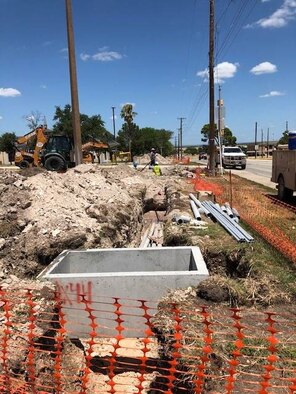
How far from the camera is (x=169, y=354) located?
14.5ft

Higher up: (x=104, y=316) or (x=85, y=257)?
(x=85, y=257)

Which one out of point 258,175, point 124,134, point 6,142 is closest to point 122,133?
point 124,134

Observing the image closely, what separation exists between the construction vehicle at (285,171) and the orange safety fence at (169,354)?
27.9 feet

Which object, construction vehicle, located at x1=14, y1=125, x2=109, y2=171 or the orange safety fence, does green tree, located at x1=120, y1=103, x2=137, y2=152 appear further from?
the orange safety fence

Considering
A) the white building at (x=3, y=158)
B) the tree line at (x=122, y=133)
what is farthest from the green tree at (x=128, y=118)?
the white building at (x=3, y=158)

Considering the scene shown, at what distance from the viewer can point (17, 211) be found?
9.24 meters

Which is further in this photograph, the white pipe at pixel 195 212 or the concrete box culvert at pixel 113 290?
the white pipe at pixel 195 212

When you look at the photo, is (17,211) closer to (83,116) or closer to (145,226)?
(145,226)

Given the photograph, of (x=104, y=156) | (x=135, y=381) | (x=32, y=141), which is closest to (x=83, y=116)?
(x=104, y=156)

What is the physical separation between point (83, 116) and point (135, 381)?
66106mm

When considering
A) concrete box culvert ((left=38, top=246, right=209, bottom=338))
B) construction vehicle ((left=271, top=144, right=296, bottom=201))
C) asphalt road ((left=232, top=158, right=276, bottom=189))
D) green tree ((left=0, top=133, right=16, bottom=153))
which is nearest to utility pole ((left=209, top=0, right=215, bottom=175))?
asphalt road ((left=232, top=158, right=276, bottom=189))

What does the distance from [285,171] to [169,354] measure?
35.6 ft

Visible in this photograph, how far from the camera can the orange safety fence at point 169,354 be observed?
362 centimetres

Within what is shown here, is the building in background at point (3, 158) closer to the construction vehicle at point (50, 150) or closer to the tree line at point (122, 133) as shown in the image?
the tree line at point (122, 133)
